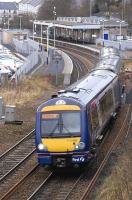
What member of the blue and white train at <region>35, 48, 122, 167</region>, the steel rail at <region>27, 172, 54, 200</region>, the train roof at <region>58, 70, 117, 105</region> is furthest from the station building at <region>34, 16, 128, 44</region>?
the steel rail at <region>27, 172, 54, 200</region>

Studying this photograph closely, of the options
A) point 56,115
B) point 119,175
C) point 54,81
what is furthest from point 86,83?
point 54,81

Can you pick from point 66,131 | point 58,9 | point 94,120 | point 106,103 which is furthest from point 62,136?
point 58,9

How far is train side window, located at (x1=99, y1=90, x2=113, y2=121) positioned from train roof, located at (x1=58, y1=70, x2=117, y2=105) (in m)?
0.41

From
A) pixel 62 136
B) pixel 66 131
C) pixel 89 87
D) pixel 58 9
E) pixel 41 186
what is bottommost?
pixel 41 186

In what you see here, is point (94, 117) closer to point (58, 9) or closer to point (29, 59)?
point (29, 59)

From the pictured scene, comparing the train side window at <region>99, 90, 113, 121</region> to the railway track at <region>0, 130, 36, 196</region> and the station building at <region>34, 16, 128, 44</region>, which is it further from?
the station building at <region>34, 16, 128, 44</region>

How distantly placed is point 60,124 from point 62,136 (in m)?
0.45

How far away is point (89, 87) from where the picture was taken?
21203 mm

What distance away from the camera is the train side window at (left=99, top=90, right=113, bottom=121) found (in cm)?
2135

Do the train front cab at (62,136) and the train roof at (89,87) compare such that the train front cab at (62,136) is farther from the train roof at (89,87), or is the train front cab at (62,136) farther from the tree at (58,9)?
the tree at (58,9)

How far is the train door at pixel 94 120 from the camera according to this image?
1831 centimetres

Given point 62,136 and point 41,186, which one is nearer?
point 41,186

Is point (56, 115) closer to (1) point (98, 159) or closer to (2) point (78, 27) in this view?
(1) point (98, 159)

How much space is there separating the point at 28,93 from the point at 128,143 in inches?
689
